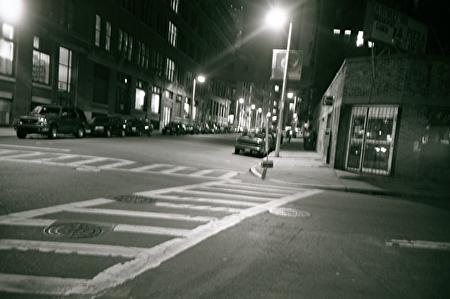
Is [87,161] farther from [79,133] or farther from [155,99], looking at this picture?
[155,99]

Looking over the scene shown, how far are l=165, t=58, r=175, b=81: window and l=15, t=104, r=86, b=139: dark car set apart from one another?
3867 centimetres

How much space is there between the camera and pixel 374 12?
55.6 ft

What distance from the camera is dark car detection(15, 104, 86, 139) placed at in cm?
2236

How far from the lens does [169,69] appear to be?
65.5 metres

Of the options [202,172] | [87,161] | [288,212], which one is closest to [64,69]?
[87,161]

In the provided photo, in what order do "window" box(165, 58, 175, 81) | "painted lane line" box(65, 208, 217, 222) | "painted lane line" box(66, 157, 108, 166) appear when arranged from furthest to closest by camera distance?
"window" box(165, 58, 175, 81)
"painted lane line" box(66, 157, 108, 166)
"painted lane line" box(65, 208, 217, 222)

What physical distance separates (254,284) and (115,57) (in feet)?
151

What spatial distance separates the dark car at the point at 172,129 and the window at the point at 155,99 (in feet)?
29.7

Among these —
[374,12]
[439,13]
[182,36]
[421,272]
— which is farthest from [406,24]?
[182,36]

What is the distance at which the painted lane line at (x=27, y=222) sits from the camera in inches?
244

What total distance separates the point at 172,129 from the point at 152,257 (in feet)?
150

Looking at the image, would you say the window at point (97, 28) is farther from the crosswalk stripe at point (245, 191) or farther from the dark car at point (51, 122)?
the crosswalk stripe at point (245, 191)

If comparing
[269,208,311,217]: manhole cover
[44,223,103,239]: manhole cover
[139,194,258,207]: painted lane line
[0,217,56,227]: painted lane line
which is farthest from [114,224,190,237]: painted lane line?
[269,208,311,217]: manhole cover

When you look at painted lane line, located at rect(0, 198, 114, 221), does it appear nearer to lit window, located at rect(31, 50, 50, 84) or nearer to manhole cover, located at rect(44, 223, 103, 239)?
manhole cover, located at rect(44, 223, 103, 239)
